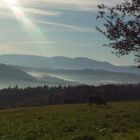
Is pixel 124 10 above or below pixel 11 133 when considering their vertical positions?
above

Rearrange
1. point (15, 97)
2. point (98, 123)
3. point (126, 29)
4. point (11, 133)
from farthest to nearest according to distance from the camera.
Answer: point (15, 97) < point (126, 29) < point (98, 123) < point (11, 133)

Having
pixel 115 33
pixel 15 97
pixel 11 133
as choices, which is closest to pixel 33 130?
pixel 11 133

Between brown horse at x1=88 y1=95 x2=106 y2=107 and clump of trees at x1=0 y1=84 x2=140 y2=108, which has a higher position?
clump of trees at x1=0 y1=84 x2=140 y2=108

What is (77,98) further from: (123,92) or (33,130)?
(33,130)

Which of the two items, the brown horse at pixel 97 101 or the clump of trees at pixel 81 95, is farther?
the clump of trees at pixel 81 95

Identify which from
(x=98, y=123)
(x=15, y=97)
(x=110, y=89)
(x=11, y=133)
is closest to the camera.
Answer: (x=11, y=133)

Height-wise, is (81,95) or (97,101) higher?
(81,95)

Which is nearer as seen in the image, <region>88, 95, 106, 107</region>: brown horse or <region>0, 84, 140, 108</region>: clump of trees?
<region>88, 95, 106, 107</region>: brown horse

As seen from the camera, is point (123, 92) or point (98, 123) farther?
point (123, 92)

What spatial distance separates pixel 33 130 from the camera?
2689 centimetres

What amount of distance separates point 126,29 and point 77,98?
103 m

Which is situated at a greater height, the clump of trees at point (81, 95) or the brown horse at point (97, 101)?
the clump of trees at point (81, 95)

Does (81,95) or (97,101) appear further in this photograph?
(81,95)

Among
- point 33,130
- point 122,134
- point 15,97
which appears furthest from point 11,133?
point 15,97
